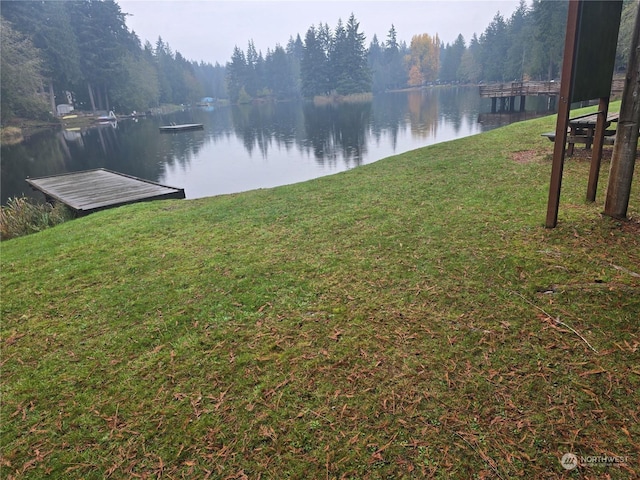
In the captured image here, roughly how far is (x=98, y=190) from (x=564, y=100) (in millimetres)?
12857

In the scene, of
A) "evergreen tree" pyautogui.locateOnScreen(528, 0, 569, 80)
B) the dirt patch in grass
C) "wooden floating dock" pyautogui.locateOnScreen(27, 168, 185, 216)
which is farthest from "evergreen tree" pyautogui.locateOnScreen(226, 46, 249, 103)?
the dirt patch in grass

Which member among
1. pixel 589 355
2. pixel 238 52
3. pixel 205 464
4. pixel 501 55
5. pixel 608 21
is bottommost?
pixel 205 464

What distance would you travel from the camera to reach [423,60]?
4806 inches

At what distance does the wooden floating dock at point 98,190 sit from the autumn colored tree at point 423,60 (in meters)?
123

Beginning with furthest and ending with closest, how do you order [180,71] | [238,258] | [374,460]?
[180,71]
[238,258]
[374,460]

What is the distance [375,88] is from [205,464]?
13288cm

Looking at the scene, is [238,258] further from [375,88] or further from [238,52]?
[375,88]

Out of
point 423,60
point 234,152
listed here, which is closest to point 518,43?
point 423,60

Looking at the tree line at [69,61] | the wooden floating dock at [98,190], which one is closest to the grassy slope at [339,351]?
the wooden floating dock at [98,190]

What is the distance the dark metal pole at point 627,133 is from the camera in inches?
160

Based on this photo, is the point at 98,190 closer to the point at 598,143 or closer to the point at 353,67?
the point at 598,143

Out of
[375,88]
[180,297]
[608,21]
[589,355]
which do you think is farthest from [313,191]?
[375,88]

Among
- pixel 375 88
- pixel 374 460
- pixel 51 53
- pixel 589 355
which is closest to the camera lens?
pixel 374 460

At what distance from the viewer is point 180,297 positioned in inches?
164
